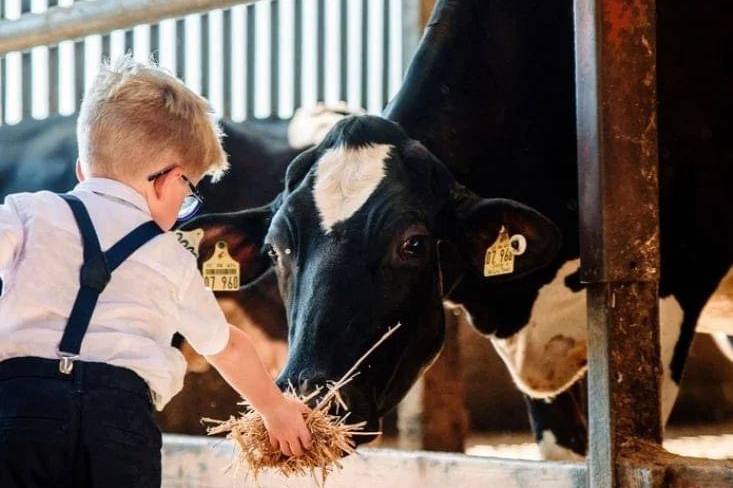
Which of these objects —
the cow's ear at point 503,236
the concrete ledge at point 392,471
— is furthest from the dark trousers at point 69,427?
the cow's ear at point 503,236

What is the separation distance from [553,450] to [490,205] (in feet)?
4.55

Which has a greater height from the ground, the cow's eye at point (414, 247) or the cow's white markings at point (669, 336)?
the cow's eye at point (414, 247)

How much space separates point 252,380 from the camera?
92.7 inches

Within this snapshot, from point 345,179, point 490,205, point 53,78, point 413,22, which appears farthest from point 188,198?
point 53,78

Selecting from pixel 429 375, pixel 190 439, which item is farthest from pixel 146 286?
pixel 429 375

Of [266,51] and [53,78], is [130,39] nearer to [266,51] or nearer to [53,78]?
[53,78]

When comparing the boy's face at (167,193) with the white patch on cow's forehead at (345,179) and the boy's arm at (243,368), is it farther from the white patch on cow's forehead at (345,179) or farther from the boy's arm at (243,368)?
the white patch on cow's forehead at (345,179)

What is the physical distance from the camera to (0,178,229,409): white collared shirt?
214cm

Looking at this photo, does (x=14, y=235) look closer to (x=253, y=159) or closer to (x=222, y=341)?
(x=222, y=341)

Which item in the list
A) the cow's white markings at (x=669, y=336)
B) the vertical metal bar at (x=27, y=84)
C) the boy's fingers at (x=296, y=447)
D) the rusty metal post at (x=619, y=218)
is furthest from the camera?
the vertical metal bar at (x=27, y=84)

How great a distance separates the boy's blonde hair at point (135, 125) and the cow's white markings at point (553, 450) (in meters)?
2.90

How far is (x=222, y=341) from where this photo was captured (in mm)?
2273

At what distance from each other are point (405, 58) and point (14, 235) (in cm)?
374

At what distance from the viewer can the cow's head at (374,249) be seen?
11.3 ft
